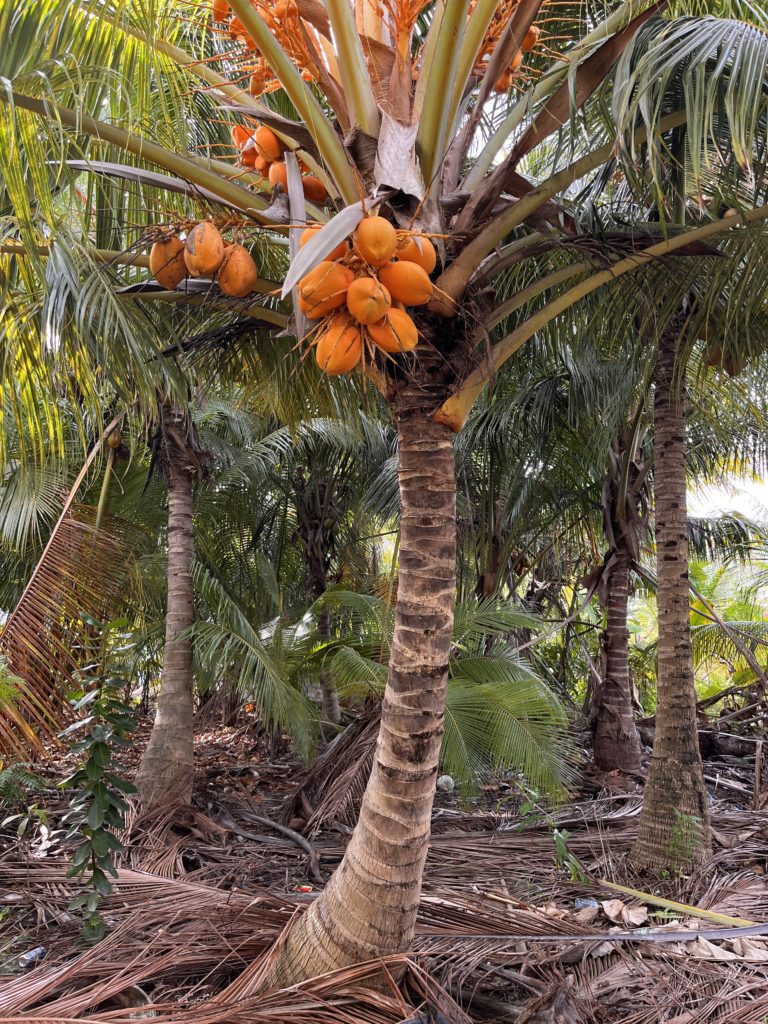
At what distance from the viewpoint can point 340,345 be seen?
208 cm

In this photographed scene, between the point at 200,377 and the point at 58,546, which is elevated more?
the point at 200,377

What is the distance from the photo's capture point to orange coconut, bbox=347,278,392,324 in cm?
199

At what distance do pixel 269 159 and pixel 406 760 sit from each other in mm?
2041

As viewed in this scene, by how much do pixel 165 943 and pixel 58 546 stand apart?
2.43 metres

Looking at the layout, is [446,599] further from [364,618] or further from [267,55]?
[364,618]

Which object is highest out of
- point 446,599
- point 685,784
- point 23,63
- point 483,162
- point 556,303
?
point 23,63

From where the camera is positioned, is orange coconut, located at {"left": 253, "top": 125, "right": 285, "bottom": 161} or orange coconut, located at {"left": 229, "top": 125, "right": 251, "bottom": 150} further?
orange coconut, located at {"left": 229, "top": 125, "right": 251, "bottom": 150}

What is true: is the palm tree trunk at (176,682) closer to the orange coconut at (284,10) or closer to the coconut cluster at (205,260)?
the coconut cluster at (205,260)

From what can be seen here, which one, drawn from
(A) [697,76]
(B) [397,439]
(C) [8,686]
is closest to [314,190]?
(B) [397,439]

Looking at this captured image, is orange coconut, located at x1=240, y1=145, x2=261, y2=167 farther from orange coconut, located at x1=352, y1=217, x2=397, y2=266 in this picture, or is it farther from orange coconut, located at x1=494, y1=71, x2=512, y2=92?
orange coconut, located at x1=352, y1=217, x2=397, y2=266

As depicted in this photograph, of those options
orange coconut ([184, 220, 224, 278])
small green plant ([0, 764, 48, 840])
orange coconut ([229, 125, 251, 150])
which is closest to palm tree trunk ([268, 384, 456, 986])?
orange coconut ([184, 220, 224, 278])

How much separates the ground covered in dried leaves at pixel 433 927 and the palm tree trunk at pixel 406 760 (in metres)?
0.12

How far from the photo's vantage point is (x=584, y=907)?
318cm

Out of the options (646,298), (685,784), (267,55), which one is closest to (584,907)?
(685,784)
